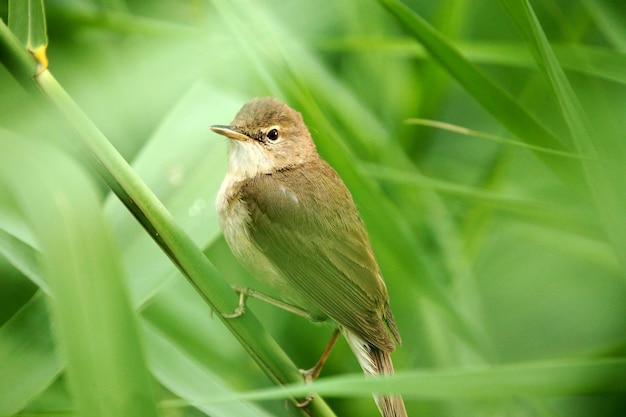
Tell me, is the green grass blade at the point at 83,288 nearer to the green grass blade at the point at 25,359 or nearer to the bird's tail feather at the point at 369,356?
the green grass blade at the point at 25,359

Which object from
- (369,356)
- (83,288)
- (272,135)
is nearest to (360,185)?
(369,356)

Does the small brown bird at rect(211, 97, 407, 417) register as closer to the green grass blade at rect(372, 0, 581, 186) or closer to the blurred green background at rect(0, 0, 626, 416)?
the blurred green background at rect(0, 0, 626, 416)

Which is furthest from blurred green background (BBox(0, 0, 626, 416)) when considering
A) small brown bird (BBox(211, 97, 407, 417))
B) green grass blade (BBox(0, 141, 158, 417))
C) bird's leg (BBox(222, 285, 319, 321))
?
bird's leg (BBox(222, 285, 319, 321))

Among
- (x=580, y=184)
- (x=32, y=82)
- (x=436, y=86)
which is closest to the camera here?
(x=32, y=82)

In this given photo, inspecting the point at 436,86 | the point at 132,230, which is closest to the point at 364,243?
the point at 132,230

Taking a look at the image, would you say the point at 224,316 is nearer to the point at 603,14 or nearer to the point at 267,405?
the point at 267,405

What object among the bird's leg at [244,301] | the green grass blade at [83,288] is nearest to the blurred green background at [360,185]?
the green grass blade at [83,288]
